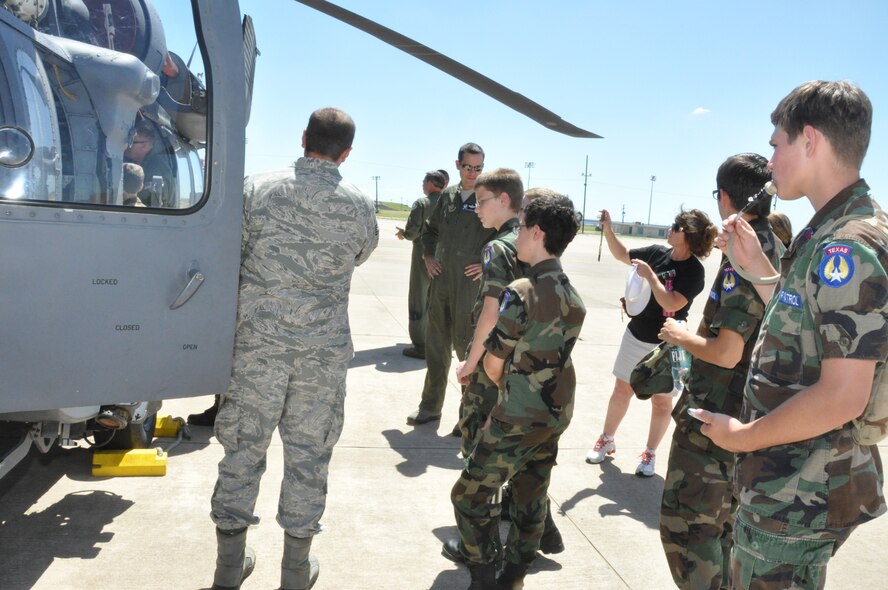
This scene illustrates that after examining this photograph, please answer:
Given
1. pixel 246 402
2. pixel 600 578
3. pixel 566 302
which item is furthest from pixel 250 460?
pixel 600 578

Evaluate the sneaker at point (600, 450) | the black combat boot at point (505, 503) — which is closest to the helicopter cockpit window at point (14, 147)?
the black combat boot at point (505, 503)

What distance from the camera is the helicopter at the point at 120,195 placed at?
242cm

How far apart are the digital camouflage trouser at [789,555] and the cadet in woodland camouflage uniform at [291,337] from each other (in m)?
1.73

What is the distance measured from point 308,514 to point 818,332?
2.11 m

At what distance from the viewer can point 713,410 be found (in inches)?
108

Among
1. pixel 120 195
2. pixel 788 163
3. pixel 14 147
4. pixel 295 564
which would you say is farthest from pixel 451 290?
pixel 788 163

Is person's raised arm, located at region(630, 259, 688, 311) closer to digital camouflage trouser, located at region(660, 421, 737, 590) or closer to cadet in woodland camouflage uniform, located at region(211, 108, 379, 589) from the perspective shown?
digital camouflage trouser, located at region(660, 421, 737, 590)

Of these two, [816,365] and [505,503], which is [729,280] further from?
[505,503]

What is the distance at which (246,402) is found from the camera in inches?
113

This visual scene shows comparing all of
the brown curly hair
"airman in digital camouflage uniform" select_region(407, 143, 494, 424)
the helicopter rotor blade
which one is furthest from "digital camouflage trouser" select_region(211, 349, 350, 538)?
the brown curly hair

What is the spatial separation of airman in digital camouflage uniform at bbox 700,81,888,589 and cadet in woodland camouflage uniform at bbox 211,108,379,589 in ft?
5.24

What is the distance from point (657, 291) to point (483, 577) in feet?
5.79

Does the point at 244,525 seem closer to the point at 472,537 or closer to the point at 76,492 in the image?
the point at 472,537

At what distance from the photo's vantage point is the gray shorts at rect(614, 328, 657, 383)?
4488mm
